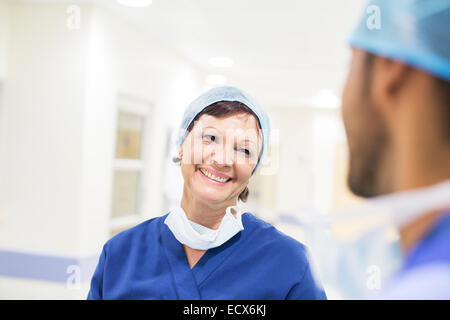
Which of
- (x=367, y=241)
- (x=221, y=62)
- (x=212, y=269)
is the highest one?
(x=221, y=62)

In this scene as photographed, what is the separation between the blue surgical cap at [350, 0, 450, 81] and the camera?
1.22 feet

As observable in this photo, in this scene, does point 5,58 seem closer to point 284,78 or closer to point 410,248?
point 284,78

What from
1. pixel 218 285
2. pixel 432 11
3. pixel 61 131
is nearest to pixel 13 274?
pixel 61 131

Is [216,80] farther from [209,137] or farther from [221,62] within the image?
[209,137]

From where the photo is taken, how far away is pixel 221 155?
63cm

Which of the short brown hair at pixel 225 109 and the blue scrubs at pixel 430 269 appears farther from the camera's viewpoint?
the short brown hair at pixel 225 109

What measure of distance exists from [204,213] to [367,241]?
1.04 feet

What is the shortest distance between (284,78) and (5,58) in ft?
3.31

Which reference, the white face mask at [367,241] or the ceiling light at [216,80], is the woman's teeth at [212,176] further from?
the ceiling light at [216,80]

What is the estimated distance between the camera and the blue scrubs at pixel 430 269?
338 mm

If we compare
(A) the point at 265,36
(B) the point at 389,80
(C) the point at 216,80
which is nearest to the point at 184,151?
(C) the point at 216,80

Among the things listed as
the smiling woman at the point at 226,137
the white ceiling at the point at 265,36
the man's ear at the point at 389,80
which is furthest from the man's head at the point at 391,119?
the white ceiling at the point at 265,36

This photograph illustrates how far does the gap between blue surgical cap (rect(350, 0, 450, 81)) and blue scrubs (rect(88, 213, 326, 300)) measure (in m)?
0.38

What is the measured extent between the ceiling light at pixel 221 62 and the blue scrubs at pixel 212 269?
1.45 ft
